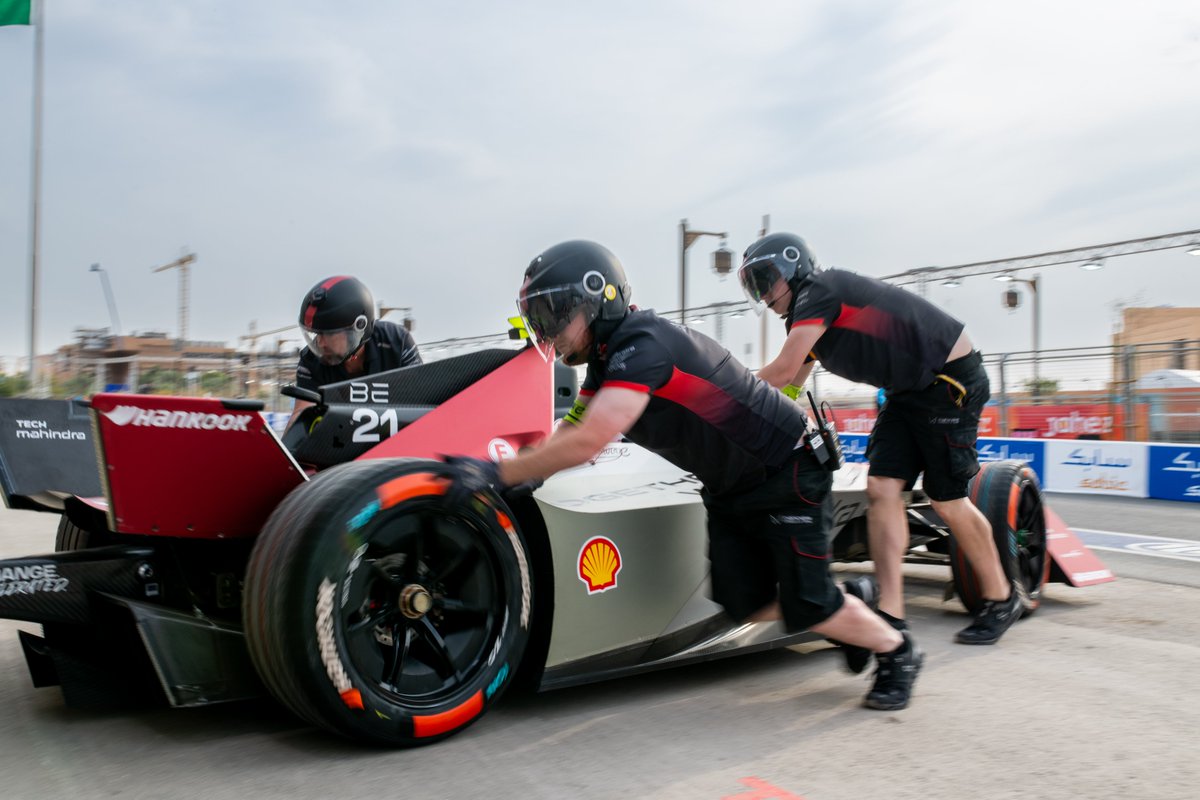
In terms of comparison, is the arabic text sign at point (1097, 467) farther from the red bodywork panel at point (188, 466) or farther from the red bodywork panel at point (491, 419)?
the red bodywork panel at point (188, 466)

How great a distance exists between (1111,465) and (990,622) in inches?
366

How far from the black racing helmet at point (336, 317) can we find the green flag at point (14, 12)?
23088 mm

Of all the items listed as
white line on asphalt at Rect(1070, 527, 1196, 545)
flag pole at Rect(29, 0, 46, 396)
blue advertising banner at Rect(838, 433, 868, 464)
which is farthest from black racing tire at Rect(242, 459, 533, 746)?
flag pole at Rect(29, 0, 46, 396)

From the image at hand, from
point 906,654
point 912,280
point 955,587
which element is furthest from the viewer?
point 912,280

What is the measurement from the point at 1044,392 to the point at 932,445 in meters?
11.8

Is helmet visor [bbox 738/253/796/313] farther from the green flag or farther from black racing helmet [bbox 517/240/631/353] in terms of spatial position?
the green flag

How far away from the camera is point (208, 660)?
9.01 ft

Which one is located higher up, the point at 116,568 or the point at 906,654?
the point at 116,568

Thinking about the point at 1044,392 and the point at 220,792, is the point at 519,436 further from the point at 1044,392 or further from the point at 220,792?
the point at 1044,392

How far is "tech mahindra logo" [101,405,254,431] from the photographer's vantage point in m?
2.67

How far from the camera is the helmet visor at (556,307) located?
2953 mm

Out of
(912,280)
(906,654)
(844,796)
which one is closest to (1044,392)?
(912,280)

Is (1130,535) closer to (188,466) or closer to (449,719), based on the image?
(449,719)

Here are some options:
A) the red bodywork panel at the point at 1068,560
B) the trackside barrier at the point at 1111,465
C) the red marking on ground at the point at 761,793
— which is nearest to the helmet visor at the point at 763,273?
the red bodywork panel at the point at 1068,560
